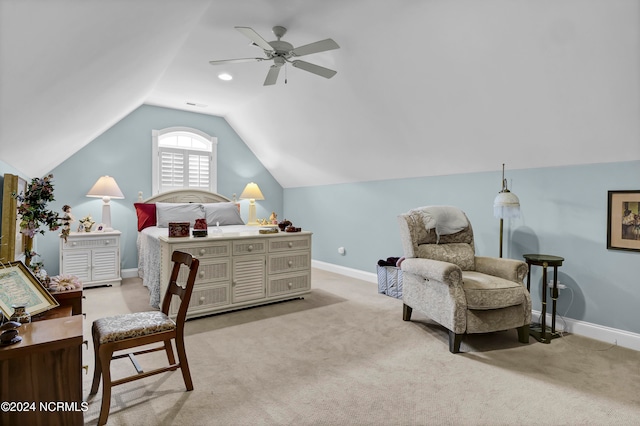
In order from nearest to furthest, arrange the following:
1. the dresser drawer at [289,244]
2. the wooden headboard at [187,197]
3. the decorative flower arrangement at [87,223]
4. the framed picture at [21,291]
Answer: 1. the framed picture at [21,291]
2. the dresser drawer at [289,244]
3. the decorative flower arrangement at [87,223]
4. the wooden headboard at [187,197]

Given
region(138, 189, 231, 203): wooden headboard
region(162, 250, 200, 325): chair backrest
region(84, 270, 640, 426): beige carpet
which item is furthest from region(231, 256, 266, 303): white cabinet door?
region(138, 189, 231, 203): wooden headboard

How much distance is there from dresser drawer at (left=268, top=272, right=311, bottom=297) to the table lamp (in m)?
2.20

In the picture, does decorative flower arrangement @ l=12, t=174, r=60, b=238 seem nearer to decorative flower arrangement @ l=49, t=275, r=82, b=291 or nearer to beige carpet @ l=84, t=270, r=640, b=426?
decorative flower arrangement @ l=49, t=275, r=82, b=291

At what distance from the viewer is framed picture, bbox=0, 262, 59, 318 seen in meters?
1.52

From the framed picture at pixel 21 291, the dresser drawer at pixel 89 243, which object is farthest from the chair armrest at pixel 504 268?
the dresser drawer at pixel 89 243

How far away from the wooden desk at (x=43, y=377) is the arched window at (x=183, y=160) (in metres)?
4.55

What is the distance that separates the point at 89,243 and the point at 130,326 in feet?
10.5

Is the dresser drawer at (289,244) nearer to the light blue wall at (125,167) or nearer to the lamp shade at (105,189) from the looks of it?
the lamp shade at (105,189)

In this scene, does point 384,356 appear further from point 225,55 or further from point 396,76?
point 225,55

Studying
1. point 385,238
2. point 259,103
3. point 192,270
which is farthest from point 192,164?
point 192,270

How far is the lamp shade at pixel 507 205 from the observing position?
3.12 meters

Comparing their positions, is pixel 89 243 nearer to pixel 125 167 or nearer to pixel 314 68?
pixel 125 167

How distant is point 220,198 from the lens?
Answer: 603cm

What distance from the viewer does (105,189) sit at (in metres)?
4.75
